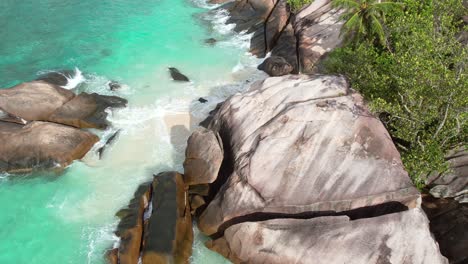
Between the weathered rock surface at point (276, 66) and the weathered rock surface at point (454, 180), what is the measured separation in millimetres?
14330

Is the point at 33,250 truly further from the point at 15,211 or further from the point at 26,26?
the point at 26,26

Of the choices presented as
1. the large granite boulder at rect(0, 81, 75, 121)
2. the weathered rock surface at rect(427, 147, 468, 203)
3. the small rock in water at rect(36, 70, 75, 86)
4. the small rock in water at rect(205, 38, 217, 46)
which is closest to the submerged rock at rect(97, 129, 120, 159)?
the large granite boulder at rect(0, 81, 75, 121)

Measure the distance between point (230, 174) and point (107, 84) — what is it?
1647cm

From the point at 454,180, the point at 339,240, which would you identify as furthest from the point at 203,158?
the point at 454,180

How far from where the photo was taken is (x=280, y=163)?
1644 cm

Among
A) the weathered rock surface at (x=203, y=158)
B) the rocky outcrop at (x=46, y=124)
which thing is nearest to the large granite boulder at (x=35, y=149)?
the rocky outcrop at (x=46, y=124)

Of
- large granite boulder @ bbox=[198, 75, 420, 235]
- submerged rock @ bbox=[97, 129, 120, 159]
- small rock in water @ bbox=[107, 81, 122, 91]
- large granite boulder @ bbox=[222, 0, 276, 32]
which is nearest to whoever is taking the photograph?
large granite boulder @ bbox=[198, 75, 420, 235]

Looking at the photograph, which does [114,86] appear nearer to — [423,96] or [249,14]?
[249,14]

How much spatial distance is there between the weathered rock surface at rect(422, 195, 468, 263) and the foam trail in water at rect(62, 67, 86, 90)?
1008 inches

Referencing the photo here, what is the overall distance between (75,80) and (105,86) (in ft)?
9.31

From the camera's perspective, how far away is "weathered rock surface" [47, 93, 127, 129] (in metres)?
24.1

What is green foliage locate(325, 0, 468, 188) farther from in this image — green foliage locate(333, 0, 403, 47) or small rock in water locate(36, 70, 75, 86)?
small rock in water locate(36, 70, 75, 86)

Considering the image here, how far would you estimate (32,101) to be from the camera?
24500 mm

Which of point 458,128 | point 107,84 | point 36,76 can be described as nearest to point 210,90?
point 107,84
